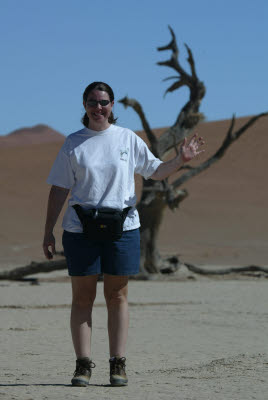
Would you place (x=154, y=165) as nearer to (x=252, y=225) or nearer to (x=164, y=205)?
(x=164, y=205)

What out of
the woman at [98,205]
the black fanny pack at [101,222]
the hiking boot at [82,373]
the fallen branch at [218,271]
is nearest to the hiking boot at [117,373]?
the woman at [98,205]

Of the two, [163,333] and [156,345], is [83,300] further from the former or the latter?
[163,333]

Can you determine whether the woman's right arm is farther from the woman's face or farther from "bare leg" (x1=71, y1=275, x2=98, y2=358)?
the woman's face

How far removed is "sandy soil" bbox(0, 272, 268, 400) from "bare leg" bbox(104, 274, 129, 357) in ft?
0.71

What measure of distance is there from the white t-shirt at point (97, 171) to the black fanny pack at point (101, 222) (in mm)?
44

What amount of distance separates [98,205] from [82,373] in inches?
34.2

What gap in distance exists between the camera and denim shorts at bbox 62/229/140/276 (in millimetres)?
4516

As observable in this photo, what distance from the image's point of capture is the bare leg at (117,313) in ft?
15.1

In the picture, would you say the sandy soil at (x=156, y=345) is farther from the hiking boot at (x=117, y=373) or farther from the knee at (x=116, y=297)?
the knee at (x=116, y=297)

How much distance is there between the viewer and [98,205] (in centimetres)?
Answer: 452

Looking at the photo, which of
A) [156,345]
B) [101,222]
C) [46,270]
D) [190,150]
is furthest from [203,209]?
[101,222]

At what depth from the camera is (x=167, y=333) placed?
24.5ft

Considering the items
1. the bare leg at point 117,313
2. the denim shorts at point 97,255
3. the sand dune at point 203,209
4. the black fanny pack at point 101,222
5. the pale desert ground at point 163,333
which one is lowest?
the sand dune at point 203,209

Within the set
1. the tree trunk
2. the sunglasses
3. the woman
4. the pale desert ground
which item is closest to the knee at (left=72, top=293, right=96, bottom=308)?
the woman
